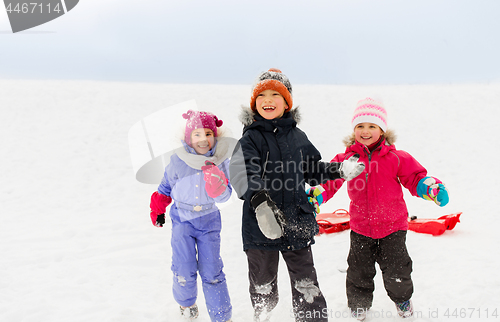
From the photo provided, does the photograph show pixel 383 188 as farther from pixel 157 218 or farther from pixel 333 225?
pixel 333 225

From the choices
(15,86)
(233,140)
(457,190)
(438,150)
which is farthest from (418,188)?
(15,86)

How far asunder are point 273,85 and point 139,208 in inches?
198

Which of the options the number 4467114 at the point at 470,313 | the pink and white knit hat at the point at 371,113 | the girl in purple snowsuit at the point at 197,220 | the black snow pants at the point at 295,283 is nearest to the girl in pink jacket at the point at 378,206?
the pink and white knit hat at the point at 371,113

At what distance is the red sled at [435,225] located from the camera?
4809 mm

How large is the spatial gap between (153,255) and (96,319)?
1.60 m

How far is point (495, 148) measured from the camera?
1058 cm

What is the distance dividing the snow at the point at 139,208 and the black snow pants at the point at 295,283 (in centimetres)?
60

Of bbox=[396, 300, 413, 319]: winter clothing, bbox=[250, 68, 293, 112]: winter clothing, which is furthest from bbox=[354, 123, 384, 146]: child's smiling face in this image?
bbox=[396, 300, 413, 319]: winter clothing

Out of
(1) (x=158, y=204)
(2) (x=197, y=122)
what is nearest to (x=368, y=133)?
(2) (x=197, y=122)

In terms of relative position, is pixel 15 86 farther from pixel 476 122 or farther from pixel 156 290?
pixel 476 122

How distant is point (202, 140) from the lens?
2805 mm

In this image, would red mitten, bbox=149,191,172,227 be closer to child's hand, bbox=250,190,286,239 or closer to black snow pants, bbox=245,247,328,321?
black snow pants, bbox=245,247,328,321

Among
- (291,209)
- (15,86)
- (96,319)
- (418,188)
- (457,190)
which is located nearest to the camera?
(291,209)

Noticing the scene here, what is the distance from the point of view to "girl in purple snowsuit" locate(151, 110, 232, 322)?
9.00 feet
